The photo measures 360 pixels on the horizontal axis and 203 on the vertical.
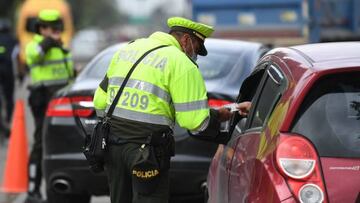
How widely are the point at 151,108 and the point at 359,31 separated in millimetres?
10876

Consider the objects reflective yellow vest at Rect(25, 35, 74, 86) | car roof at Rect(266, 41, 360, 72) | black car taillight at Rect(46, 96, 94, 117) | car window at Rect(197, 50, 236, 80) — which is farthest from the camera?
reflective yellow vest at Rect(25, 35, 74, 86)

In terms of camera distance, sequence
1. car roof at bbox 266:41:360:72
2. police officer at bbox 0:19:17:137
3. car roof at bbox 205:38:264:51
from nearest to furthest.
Answer: car roof at bbox 266:41:360:72
car roof at bbox 205:38:264:51
police officer at bbox 0:19:17:137

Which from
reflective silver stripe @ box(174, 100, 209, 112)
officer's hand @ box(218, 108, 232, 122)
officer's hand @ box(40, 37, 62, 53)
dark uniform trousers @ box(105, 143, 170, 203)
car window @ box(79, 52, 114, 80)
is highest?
reflective silver stripe @ box(174, 100, 209, 112)

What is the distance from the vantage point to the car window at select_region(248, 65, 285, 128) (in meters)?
4.16

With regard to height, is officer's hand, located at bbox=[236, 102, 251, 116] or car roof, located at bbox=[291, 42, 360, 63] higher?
car roof, located at bbox=[291, 42, 360, 63]

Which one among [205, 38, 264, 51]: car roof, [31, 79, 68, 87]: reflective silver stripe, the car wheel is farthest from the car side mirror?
[31, 79, 68, 87]: reflective silver stripe

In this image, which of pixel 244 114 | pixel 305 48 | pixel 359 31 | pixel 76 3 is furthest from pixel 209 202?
pixel 76 3

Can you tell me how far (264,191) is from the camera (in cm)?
381

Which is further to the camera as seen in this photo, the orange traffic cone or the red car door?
the orange traffic cone

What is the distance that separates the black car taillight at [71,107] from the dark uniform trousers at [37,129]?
1369 millimetres

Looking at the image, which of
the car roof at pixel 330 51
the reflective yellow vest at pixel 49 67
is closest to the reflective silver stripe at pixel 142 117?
the car roof at pixel 330 51

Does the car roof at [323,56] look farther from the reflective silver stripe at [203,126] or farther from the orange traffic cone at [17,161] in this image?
the orange traffic cone at [17,161]

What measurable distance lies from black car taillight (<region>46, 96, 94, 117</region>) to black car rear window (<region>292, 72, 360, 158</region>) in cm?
311

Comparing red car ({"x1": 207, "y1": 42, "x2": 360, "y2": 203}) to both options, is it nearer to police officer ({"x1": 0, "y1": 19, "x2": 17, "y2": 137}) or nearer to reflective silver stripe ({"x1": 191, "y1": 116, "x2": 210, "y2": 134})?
reflective silver stripe ({"x1": 191, "y1": 116, "x2": 210, "y2": 134})
